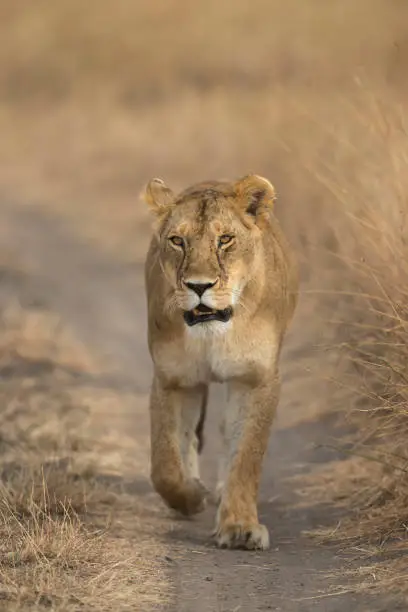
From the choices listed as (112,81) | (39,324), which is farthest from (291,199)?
(112,81)

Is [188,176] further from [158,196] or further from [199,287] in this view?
[199,287]

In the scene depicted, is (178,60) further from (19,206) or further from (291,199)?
(291,199)

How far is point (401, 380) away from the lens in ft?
19.2

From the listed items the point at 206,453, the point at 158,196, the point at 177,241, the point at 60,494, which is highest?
the point at 158,196

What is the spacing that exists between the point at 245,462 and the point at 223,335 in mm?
518

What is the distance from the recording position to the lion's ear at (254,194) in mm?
A: 5938

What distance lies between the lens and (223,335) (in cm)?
587

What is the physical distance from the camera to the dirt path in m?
4.88

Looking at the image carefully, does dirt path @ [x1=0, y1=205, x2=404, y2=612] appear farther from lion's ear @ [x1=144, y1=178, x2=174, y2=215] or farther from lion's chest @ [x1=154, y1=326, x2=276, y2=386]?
lion's ear @ [x1=144, y1=178, x2=174, y2=215]

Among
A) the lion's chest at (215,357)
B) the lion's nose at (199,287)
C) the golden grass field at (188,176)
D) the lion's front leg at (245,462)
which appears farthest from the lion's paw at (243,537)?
the lion's nose at (199,287)

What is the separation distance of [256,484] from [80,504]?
0.75 metres

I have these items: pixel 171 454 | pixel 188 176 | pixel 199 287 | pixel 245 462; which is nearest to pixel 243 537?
pixel 245 462

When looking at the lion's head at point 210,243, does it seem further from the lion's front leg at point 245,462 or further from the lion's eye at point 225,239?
the lion's front leg at point 245,462

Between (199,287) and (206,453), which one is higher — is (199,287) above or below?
above
